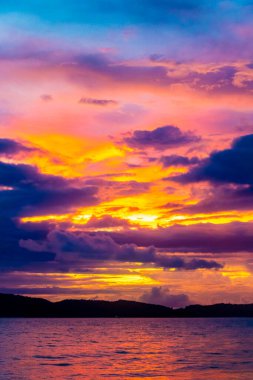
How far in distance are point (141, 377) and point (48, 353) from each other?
1765 inches

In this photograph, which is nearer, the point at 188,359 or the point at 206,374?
the point at 206,374

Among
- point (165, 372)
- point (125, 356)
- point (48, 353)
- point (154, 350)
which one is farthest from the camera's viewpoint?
point (154, 350)

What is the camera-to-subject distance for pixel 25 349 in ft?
413

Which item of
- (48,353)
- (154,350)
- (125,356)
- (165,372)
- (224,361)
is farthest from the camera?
(154,350)

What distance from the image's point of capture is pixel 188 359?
101375 millimetres

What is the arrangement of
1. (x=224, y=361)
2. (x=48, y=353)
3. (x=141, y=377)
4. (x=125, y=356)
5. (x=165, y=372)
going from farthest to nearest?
(x=48, y=353)
(x=125, y=356)
(x=224, y=361)
(x=165, y=372)
(x=141, y=377)

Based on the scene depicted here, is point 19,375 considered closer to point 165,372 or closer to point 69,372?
point 69,372

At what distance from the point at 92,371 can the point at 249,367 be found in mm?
22761

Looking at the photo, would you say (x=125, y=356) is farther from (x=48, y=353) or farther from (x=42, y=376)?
(x=42, y=376)

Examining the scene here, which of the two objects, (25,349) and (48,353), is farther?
(25,349)

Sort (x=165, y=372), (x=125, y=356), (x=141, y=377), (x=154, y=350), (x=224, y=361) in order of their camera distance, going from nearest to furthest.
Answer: (x=141, y=377) < (x=165, y=372) < (x=224, y=361) < (x=125, y=356) < (x=154, y=350)

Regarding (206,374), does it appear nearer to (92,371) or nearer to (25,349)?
(92,371)

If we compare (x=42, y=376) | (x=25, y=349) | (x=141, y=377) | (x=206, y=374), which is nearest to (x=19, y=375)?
(x=42, y=376)

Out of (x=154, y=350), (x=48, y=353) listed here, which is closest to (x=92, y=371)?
(x=48, y=353)
